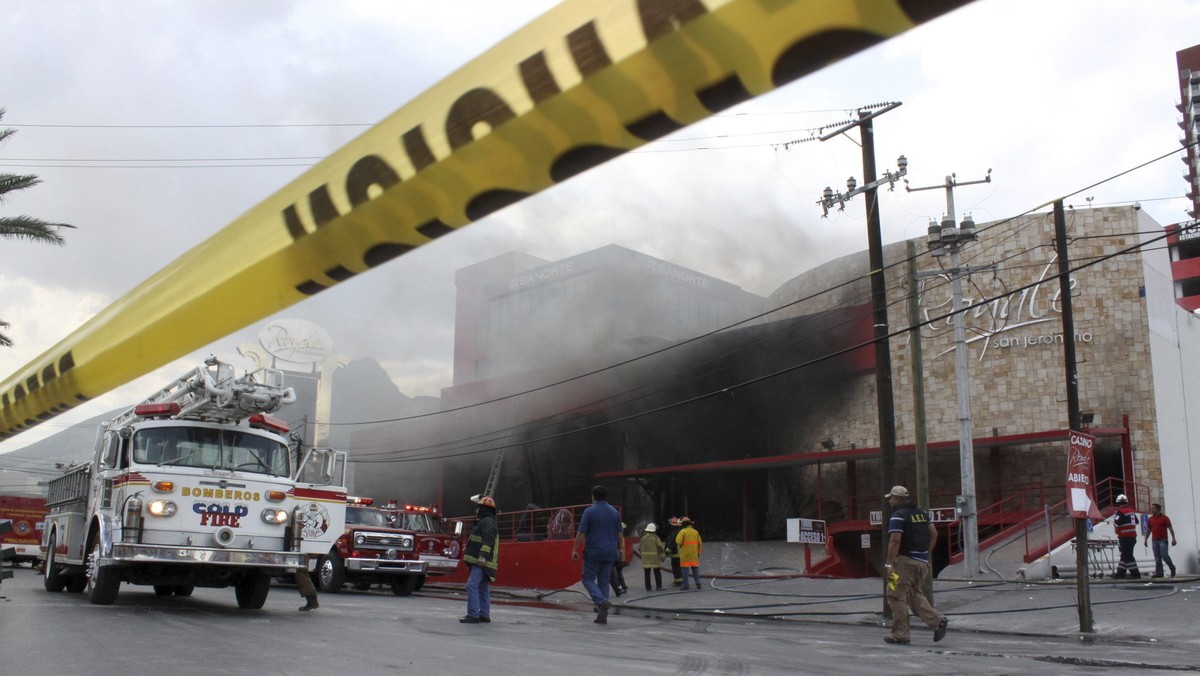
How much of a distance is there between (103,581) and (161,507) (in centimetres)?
130

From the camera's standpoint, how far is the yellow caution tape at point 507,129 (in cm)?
135

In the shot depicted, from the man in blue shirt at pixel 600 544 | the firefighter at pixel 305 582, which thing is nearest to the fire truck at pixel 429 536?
the firefighter at pixel 305 582

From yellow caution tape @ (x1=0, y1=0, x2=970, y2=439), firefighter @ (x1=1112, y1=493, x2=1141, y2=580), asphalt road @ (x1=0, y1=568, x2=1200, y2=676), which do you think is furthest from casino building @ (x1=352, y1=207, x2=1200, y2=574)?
yellow caution tape @ (x1=0, y1=0, x2=970, y2=439)

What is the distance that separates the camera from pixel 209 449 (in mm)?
11156

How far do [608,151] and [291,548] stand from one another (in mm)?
10492

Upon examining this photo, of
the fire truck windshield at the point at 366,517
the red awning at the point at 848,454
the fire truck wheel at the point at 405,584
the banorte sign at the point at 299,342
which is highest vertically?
the banorte sign at the point at 299,342

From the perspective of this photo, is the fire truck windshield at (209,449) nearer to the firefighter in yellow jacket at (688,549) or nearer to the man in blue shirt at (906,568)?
the man in blue shirt at (906,568)

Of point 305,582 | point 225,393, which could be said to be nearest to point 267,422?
point 225,393

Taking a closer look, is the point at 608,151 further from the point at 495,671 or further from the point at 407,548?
the point at 407,548

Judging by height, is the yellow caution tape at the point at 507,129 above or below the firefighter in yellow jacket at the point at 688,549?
above

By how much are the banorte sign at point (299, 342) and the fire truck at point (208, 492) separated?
18893mm

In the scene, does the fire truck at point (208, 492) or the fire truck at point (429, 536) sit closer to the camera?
the fire truck at point (208, 492)

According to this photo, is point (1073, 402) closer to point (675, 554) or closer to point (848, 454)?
point (675, 554)

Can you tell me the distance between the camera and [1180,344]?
84.2 feet
